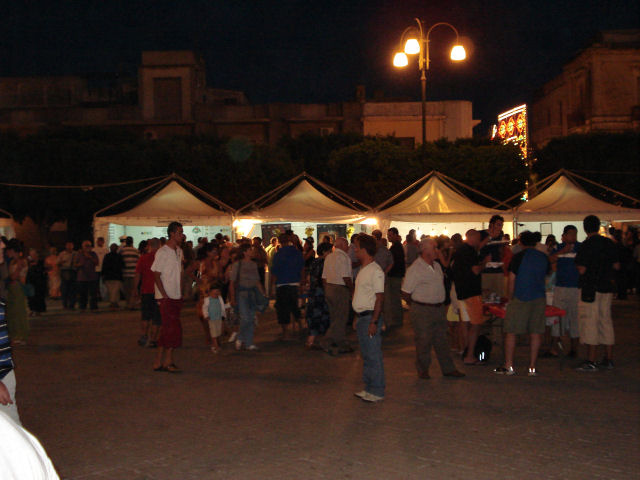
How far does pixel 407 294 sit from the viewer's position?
943 centimetres

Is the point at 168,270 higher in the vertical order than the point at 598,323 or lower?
higher

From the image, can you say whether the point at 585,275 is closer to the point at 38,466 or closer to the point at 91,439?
the point at 91,439

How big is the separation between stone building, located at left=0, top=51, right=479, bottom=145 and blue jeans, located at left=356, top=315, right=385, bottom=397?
43.9m

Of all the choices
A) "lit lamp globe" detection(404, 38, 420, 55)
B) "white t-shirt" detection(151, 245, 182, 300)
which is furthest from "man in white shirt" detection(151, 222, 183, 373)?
"lit lamp globe" detection(404, 38, 420, 55)

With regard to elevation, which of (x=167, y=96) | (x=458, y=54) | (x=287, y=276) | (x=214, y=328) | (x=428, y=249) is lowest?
(x=214, y=328)

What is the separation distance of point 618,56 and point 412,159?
18996 millimetres

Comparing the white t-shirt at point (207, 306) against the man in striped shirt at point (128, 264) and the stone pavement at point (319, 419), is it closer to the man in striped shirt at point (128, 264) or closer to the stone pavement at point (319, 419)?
the stone pavement at point (319, 419)

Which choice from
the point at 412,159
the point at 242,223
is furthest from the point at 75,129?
the point at 242,223

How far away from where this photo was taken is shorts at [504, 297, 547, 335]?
9328mm

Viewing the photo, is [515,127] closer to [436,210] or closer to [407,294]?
[436,210]

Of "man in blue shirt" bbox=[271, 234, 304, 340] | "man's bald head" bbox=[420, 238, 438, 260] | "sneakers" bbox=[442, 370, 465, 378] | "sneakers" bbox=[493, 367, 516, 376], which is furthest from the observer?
"man in blue shirt" bbox=[271, 234, 304, 340]

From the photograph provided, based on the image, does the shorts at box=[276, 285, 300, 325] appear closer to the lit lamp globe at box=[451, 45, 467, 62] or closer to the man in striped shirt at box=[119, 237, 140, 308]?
the man in striped shirt at box=[119, 237, 140, 308]

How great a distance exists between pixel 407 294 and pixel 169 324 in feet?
10.1

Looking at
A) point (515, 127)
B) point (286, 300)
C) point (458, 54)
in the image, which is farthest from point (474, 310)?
point (515, 127)
